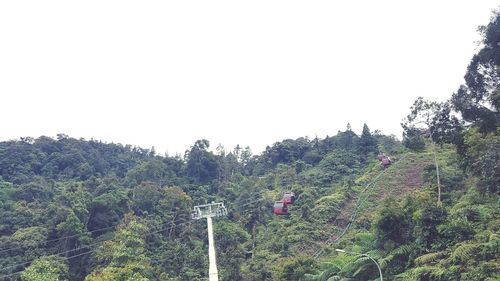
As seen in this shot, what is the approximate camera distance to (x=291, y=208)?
49188mm

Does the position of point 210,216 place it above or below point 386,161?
below

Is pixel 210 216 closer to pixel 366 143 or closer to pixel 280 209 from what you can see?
pixel 280 209

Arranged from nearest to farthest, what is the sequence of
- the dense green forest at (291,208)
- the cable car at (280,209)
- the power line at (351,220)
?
the dense green forest at (291,208), the power line at (351,220), the cable car at (280,209)

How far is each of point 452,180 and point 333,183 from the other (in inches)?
869

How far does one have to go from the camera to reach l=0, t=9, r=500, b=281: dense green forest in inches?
1014

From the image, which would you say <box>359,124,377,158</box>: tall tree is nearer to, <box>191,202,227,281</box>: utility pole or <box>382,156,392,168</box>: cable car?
<box>382,156,392,168</box>: cable car

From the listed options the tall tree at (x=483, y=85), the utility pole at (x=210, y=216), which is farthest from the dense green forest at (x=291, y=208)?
the utility pole at (x=210, y=216)

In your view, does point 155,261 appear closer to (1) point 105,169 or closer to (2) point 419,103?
(2) point 419,103

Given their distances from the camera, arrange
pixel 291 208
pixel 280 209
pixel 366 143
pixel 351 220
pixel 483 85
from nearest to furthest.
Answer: pixel 483 85 < pixel 280 209 < pixel 351 220 < pixel 291 208 < pixel 366 143

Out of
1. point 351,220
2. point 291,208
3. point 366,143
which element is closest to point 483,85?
point 351,220

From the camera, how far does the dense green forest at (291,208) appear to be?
84.5 feet

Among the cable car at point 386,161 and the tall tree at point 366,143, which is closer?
the cable car at point 386,161

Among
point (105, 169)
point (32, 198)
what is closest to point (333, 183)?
point (32, 198)

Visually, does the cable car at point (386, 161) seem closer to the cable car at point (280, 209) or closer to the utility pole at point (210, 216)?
the cable car at point (280, 209)
